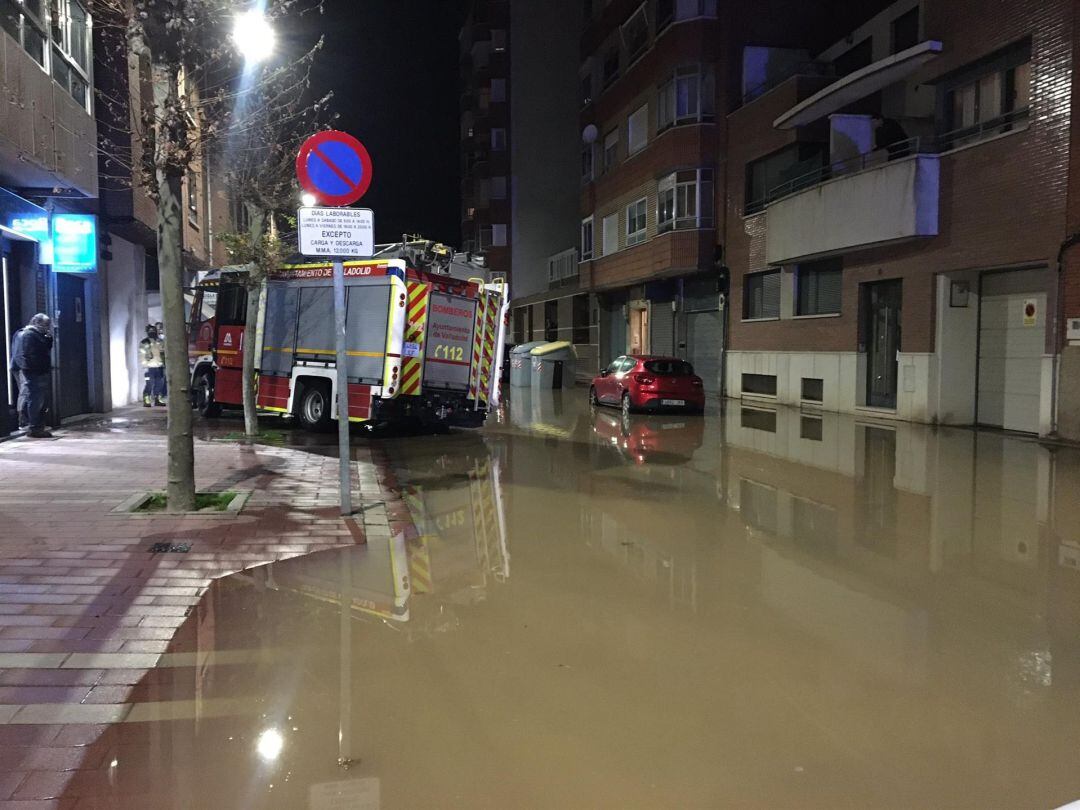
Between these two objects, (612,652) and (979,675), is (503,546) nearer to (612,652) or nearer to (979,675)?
(612,652)

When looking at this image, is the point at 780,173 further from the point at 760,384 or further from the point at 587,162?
the point at 587,162

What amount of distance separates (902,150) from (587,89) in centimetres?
1967

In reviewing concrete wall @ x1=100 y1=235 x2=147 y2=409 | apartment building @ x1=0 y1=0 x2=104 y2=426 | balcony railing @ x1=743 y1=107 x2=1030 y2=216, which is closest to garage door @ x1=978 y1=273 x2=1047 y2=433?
balcony railing @ x1=743 y1=107 x2=1030 y2=216

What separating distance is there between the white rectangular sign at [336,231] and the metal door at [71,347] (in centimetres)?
997

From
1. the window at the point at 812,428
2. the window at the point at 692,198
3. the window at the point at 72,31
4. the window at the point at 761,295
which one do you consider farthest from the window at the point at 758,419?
the window at the point at 72,31

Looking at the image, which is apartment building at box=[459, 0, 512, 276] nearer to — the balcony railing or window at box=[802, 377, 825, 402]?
the balcony railing

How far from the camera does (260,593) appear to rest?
5559mm

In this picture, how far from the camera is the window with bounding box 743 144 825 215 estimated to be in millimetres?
21578

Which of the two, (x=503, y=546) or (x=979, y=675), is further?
(x=503, y=546)

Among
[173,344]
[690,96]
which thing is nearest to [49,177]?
[173,344]

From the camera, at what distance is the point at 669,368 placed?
65.5 ft

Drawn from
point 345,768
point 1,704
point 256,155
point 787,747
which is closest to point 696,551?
point 787,747

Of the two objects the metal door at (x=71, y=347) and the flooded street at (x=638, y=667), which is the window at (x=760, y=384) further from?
the metal door at (x=71, y=347)

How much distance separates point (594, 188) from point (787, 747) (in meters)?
32.1
